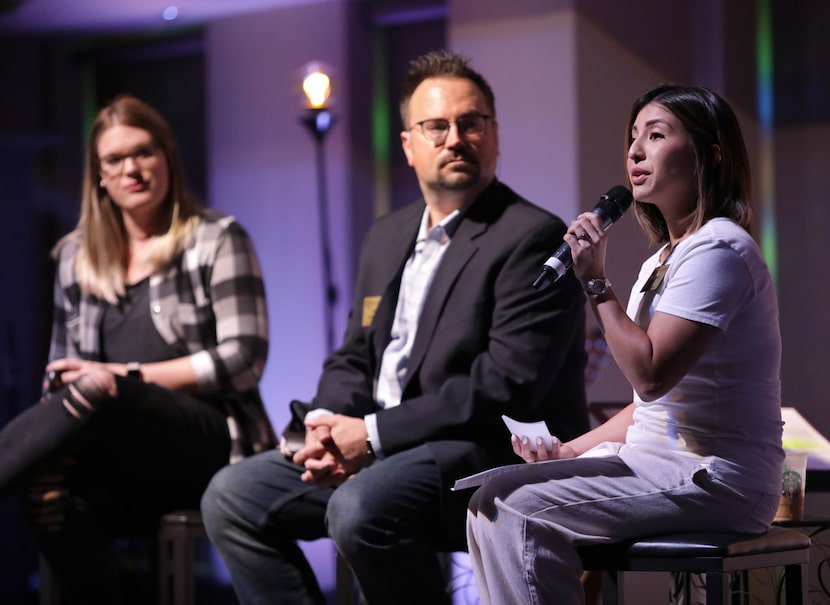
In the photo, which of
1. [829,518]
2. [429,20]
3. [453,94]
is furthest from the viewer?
[429,20]

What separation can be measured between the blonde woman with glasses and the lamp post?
4.18 feet

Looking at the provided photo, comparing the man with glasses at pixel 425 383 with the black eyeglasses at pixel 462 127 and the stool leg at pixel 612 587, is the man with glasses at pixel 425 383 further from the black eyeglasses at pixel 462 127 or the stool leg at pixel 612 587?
the stool leg at pixel 612 587

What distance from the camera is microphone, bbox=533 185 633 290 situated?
1.64 metres

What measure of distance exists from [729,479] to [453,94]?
3.92ft

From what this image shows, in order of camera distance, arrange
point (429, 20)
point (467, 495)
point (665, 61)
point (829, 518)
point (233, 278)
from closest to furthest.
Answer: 1. point (829, 518)
2. point (467, 495)
3. point (233, 278)
4. point (665, 61)
5. point (429, 20)

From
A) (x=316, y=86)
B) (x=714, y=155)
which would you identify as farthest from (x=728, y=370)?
(x=316, y=86)

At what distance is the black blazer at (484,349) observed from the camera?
2.15 m

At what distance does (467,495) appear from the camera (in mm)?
2119

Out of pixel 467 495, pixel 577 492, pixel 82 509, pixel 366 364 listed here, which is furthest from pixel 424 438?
pixel 82 509

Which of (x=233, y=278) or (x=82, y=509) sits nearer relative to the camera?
(x=82, y=509)

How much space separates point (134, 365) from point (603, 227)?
4.84ft

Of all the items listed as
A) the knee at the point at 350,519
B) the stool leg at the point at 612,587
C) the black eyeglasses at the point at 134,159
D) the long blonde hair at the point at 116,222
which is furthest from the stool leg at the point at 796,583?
the black eyeglasses at the point at 134,159

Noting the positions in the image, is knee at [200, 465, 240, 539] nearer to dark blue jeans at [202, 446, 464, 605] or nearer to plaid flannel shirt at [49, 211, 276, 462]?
dark blue jeans at [202, 446, 464, 605]

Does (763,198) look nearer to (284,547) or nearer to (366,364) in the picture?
(366,364)
